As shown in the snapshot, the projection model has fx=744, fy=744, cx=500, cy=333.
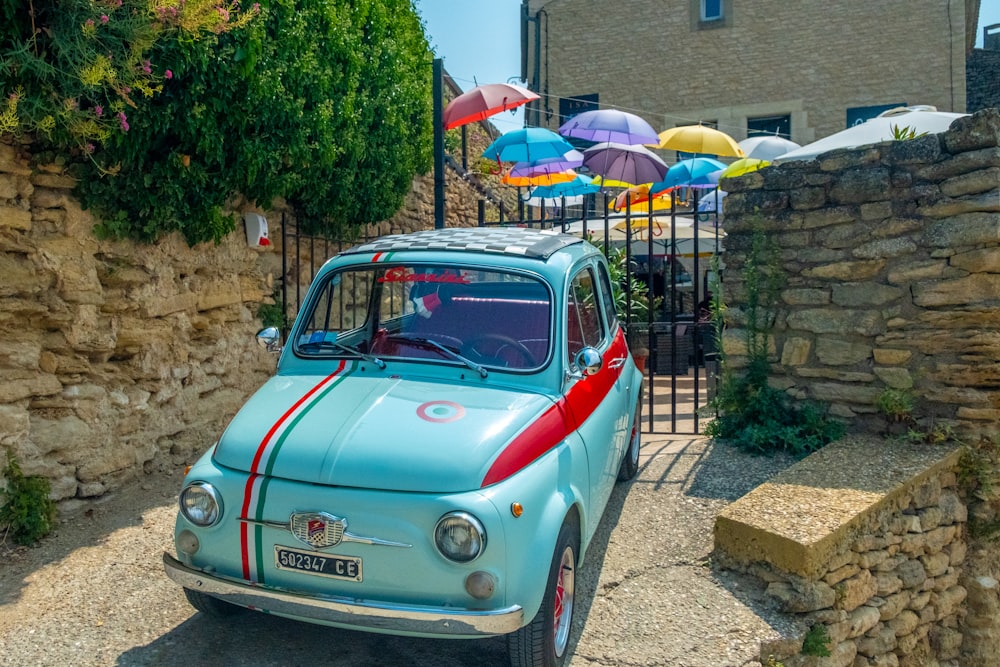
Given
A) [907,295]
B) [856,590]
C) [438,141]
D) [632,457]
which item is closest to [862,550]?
[856,590]

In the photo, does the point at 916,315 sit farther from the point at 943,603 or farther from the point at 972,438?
the point at 943,603

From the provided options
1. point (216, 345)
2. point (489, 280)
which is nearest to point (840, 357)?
point (489, 280)

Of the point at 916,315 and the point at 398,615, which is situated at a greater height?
the point at 916,315

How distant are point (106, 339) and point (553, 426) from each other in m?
3.18

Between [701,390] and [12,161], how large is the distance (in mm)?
7964

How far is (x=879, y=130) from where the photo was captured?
21.4ft

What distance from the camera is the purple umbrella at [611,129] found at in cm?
1071

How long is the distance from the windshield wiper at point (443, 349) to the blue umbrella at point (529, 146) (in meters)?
7.34

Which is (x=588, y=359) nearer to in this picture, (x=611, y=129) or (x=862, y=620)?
(x=862, y=620)

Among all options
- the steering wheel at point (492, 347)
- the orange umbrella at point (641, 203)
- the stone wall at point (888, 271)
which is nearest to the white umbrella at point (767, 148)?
the orange umbrella at point (641, 203)

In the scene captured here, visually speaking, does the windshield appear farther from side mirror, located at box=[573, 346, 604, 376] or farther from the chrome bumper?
the chrome bumper

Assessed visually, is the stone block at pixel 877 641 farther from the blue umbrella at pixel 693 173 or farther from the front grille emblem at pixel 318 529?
the blue umbrella at pixel 693 173

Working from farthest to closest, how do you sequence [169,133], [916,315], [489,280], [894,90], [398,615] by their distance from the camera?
[894,90] → [916,315] → [169,133] → [489,280] → [398,615]

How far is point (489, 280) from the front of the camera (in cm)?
381
